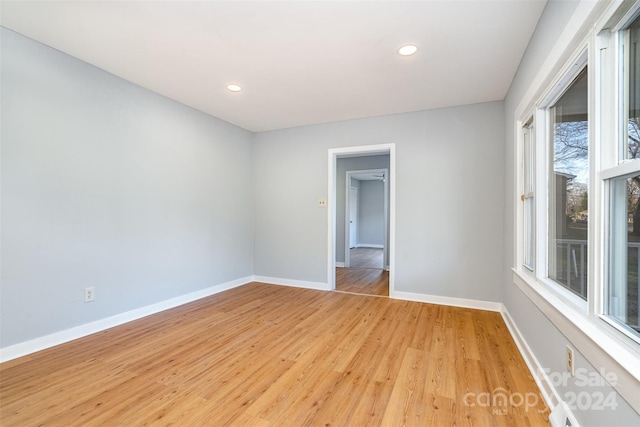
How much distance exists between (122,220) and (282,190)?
2282 millimetres

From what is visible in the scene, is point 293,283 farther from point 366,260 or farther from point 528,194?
point 528,194

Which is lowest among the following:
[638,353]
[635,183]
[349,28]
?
[638,353]

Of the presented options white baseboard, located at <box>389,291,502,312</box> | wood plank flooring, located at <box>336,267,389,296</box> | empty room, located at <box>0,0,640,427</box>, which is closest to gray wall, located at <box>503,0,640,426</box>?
empty room, located at <box>0,0,640,427</box>

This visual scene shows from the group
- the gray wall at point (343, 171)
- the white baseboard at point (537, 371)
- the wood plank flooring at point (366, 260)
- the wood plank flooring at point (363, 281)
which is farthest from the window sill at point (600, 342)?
the wood plank flooring at point (366, 260)

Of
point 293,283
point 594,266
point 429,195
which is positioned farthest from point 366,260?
point 594,266

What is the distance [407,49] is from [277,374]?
277cm

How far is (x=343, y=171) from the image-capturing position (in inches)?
240

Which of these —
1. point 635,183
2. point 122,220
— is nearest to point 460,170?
point 635,183

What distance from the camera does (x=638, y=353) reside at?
0.97 metres

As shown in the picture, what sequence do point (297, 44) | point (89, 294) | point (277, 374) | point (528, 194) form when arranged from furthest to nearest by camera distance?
point (89, 294), point (528, 194), point (297, 44), point (277, 374)

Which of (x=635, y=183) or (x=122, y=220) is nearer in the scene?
(x=635, y=183)

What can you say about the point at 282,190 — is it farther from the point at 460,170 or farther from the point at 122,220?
the point at 460,170

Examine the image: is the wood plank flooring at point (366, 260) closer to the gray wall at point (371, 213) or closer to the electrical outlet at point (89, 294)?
the gray wall at point (371, 213)

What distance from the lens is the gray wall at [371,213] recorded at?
9.56 metres
